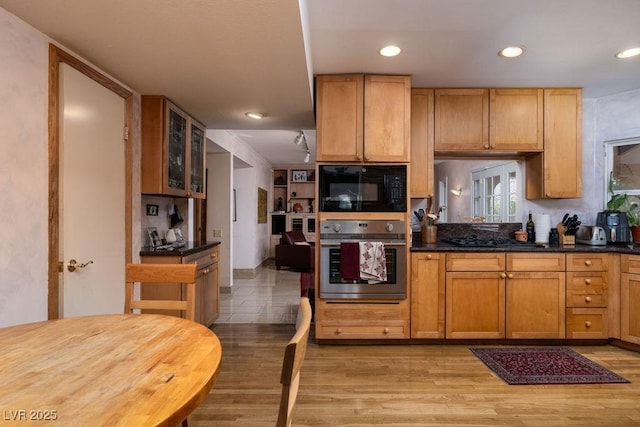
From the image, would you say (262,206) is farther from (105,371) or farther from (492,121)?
(105,371)

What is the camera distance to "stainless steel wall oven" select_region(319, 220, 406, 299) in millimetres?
3094

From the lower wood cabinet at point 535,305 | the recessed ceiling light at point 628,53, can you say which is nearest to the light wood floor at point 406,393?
the lower wood cabinet at point 535,305

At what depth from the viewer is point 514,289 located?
310 cm

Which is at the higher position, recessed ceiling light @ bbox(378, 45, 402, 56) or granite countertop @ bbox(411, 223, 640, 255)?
recessed ceiling light @ bbox(378, 45, 402, 56)

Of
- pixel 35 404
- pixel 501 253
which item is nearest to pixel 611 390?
pixel 501 253

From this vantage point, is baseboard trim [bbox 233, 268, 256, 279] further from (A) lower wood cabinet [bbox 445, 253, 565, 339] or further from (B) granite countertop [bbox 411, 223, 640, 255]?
(A) lower wood cabinet [bbox 445, 253, 565, 339]

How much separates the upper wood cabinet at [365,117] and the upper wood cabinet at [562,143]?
4.65 feet

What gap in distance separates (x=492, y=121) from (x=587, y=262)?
1485mm

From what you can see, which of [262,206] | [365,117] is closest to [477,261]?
[365,117]

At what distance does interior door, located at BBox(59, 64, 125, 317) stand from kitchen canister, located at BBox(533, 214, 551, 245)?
3.74m

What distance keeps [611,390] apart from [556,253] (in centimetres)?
111

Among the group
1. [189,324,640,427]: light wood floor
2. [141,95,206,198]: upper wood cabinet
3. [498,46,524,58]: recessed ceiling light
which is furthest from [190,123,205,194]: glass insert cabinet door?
[498,46,524,58]: recessed ceiling light

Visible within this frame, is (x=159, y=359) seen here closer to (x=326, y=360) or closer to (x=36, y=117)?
(x=36, y=117)

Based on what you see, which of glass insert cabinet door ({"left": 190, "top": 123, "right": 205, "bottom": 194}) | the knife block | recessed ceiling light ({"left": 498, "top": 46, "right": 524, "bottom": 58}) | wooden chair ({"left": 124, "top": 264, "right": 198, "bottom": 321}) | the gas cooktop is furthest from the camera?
Answer: glass insert cabinet door ({"left": 190, "top": 123, "right": 205, "bottom": 194})
